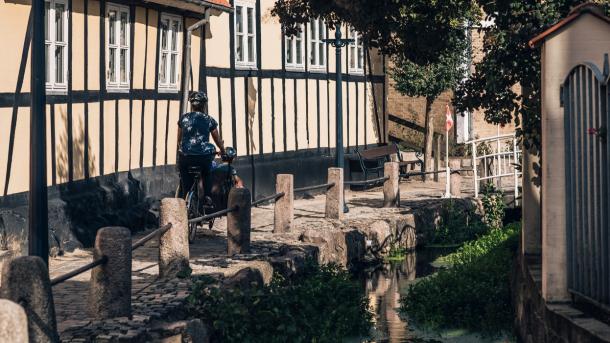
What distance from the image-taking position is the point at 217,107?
22.7 m

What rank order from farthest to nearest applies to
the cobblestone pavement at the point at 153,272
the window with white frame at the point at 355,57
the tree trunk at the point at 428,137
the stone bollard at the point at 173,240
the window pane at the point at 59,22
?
the tree trunk at the point at 428,137
the window with white frame at the point at 355,57
the window pane at the point at 59,22
the stone bollard at the point at 173,240
the cobblestone pavement at the point at 153,272

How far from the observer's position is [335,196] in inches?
773

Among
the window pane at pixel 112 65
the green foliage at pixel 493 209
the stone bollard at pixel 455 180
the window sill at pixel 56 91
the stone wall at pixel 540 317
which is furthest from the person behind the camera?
the stone bollard at pixel 455 180

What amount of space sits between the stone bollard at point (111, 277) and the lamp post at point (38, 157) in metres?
0.42

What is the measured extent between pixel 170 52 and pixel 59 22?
4.56 m

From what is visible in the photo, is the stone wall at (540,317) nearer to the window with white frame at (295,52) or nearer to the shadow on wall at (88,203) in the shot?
the shadow on wall at (88,203)

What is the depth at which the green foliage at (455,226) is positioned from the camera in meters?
21.8

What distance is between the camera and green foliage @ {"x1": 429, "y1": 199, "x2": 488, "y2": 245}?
2184 cm

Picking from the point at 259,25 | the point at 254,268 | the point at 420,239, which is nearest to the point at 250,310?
the point at 254,268

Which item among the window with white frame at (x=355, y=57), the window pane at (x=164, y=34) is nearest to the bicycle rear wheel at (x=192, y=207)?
the window pane at (x=164, y=34)

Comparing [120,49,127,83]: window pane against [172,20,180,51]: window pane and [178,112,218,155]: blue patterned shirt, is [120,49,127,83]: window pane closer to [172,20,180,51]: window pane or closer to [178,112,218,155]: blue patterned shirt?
[172,20,180,51]: window pane

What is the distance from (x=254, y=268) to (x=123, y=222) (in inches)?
192

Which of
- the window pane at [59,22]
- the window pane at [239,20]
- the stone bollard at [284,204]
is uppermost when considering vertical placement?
the window pane at [239,20]

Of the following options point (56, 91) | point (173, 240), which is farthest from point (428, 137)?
point (173, 240)
